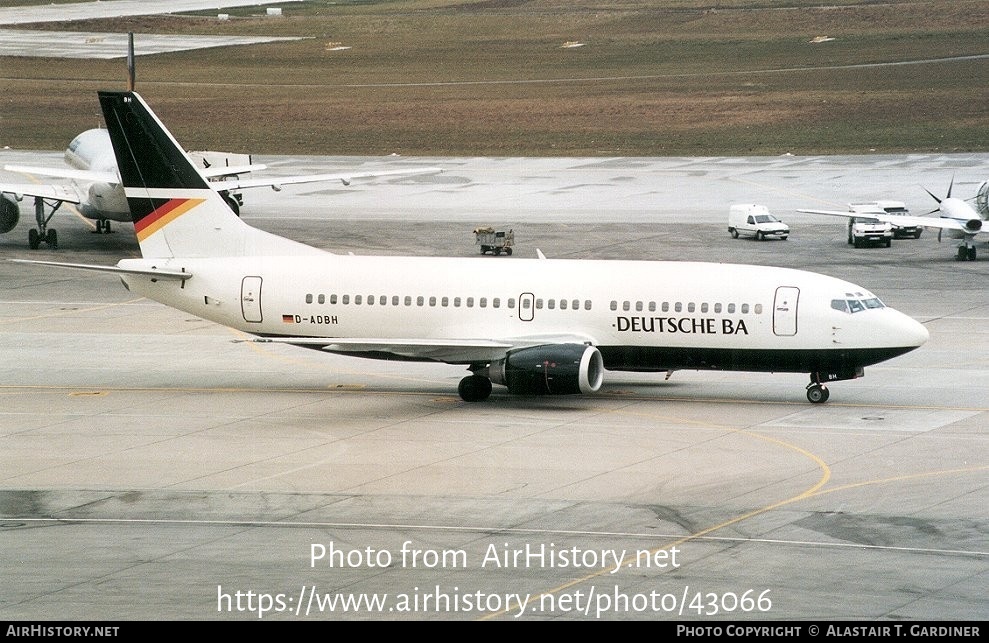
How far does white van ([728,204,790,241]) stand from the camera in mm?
81312

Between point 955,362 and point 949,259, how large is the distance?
26.2 metres

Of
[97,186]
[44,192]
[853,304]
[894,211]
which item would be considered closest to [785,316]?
[853,304]

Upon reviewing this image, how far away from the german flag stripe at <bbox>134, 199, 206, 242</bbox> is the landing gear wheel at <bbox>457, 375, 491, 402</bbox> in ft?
37.0

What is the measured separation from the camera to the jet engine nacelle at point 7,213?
259 ft

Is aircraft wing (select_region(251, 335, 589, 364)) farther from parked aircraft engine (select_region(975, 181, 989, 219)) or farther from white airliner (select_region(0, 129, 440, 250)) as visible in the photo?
parked aircraft engine (select_region(975, 181, 989, 219))

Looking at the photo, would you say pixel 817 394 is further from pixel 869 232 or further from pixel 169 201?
pixel 869 232

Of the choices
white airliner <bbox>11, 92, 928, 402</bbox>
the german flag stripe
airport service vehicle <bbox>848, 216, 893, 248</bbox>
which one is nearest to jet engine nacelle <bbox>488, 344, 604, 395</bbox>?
white airliner <bbox>11, 92, 928, 402</bbox>

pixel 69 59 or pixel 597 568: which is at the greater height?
pixel 69 59

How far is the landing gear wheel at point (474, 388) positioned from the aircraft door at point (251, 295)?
7317mm

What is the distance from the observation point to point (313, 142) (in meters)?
127

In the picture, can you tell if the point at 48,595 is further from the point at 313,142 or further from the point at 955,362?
the point at 313,142

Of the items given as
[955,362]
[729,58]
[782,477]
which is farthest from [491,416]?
[729,58]

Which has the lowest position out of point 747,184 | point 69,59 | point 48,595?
point 48,595

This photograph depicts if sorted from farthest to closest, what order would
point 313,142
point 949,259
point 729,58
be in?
1. point 729,58
2. point 313,142
3. point 949,259
